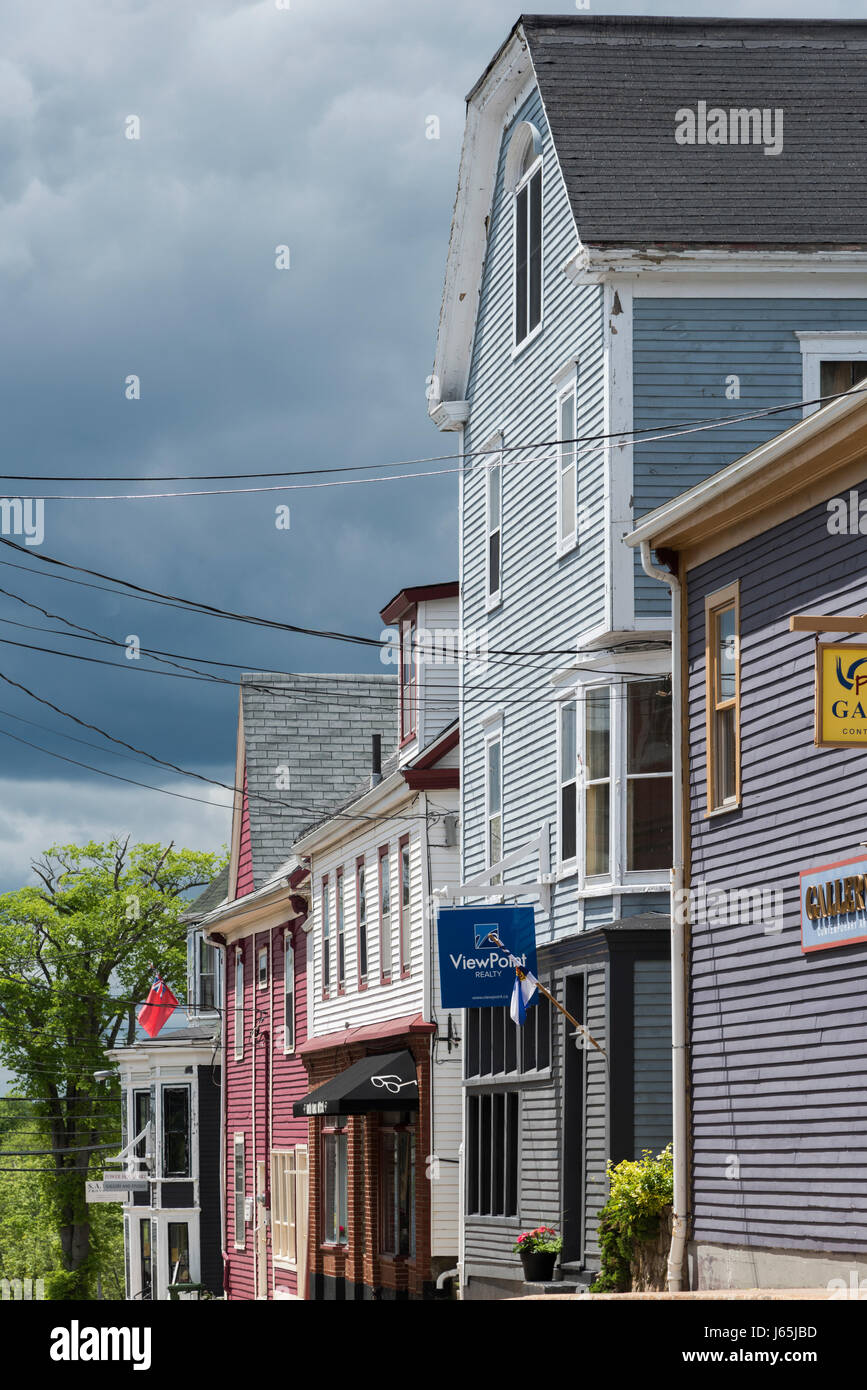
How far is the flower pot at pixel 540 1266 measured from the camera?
21.8 metres

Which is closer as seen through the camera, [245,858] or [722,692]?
[722,692]

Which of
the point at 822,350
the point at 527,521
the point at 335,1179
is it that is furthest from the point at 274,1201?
the point at 822,350

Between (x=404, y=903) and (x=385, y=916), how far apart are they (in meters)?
1.48

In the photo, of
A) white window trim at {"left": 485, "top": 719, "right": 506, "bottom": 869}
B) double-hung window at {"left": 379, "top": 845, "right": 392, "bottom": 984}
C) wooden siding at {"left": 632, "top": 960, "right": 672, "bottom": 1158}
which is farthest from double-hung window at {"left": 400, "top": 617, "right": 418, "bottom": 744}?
wooden siding at {"left": 632, "top": 960, "right": 672, "bottom": 1158}

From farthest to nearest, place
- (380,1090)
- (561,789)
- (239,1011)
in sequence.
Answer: (239,1011), (380,1090), (561,789)

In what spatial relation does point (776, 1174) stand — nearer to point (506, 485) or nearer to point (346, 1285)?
point (506, 485)

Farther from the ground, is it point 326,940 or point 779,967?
point 326,940

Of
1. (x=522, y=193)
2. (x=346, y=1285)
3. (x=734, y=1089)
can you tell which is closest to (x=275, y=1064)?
(x=346, y=1285)

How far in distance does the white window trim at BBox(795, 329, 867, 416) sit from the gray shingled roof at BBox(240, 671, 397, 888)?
21.6 m

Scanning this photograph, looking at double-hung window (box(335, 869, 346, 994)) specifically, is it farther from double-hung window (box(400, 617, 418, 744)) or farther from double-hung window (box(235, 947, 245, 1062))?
double-hung window (box(235, 947, 245, 1062))

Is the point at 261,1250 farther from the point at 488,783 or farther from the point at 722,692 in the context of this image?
the point at 722,692

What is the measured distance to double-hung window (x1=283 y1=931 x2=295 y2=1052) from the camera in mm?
40562

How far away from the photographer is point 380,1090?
29656 mm
